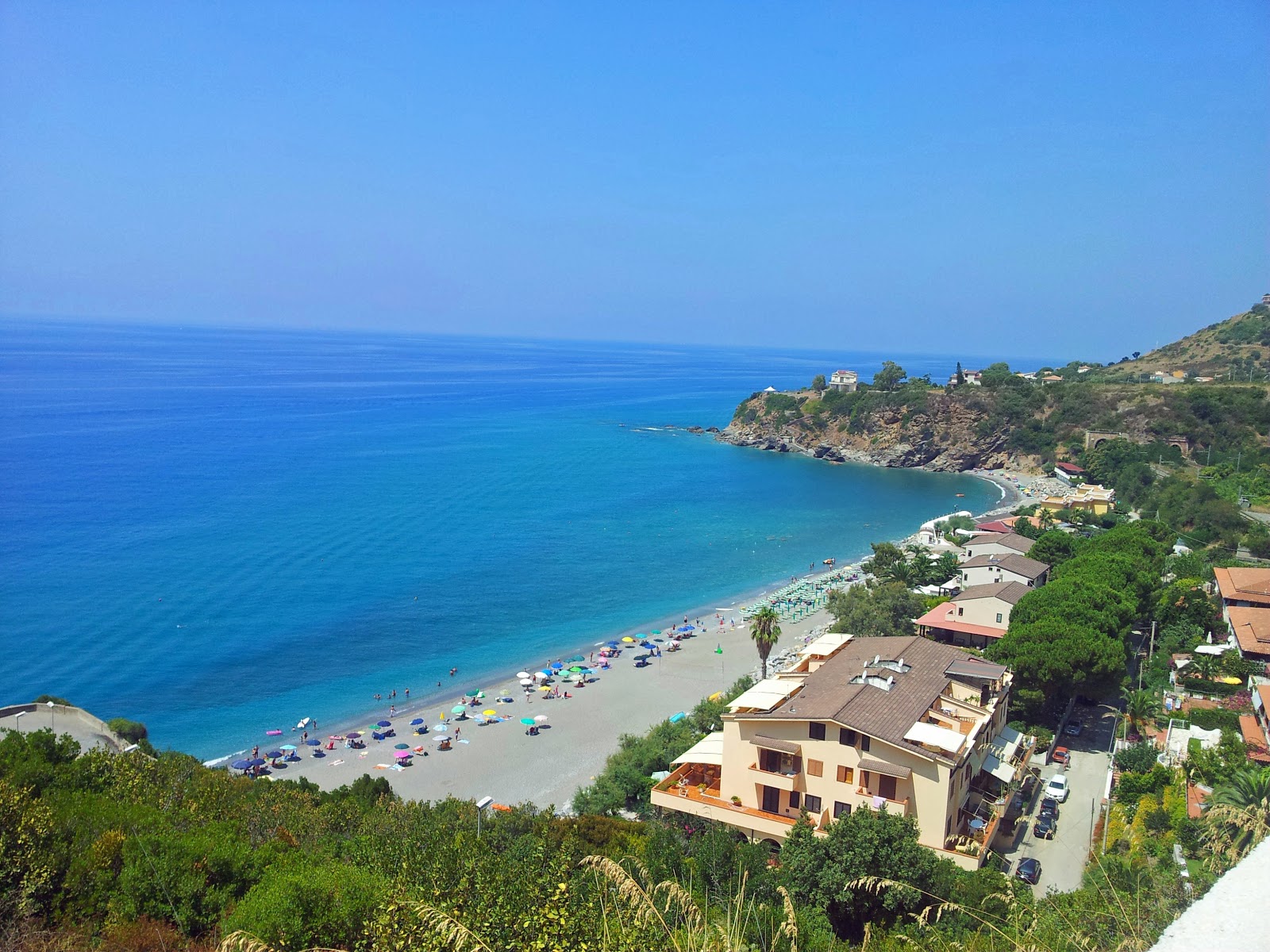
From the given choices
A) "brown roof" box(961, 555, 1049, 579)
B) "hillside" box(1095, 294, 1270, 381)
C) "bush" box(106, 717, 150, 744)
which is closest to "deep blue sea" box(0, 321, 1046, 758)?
"bush" box(106, 717, 150, 744)

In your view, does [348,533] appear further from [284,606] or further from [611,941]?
[611,941]

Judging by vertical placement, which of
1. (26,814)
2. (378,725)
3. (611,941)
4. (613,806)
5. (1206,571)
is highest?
(611,941)

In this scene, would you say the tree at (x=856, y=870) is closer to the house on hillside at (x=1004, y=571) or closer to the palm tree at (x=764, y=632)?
the palm tree at (x=764, y=632)

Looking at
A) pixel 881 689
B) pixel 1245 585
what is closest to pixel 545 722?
pixel 881 689

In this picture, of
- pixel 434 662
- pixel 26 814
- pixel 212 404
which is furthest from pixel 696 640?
pixel 212 404

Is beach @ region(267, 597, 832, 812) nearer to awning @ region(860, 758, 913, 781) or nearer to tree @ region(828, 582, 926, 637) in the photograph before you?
tree @ region(828, 582, 926, 637)

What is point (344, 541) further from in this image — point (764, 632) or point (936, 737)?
point (936, 737)
